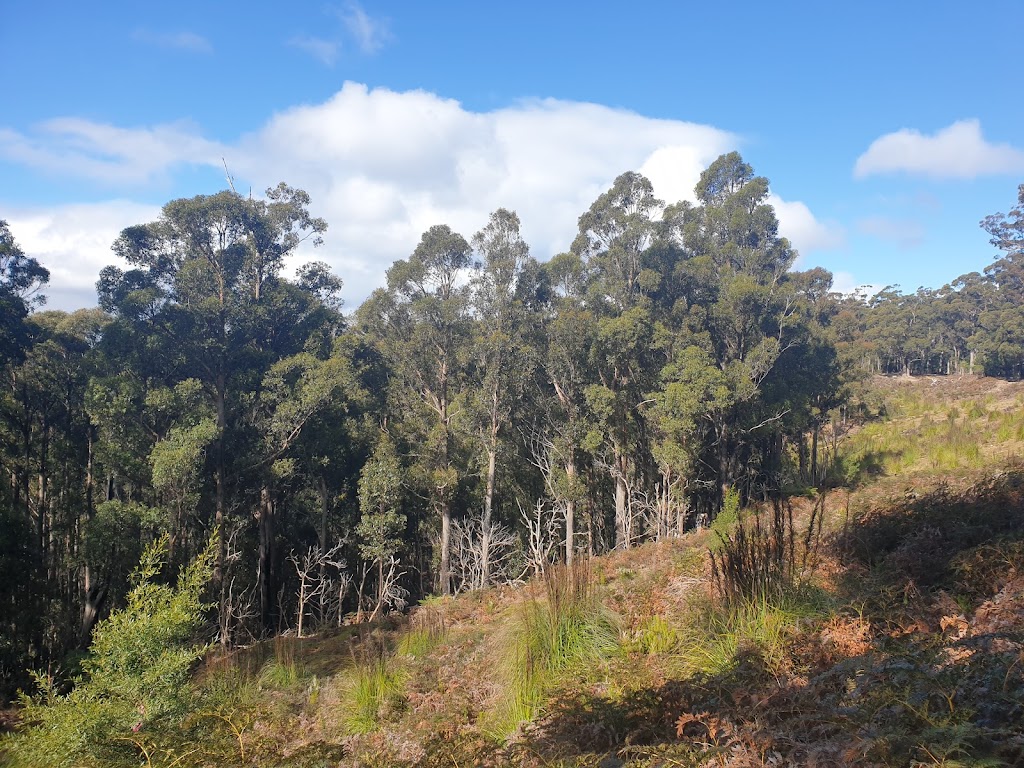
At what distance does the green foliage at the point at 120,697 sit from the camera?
396 cm

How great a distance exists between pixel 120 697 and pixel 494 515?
2028 cm

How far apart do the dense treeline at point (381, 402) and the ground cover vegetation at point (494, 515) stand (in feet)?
0.39

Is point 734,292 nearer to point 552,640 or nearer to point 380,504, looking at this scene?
point 380,504

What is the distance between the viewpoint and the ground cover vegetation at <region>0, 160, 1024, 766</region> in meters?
3.60

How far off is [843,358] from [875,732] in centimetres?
2262

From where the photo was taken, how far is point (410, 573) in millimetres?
24516

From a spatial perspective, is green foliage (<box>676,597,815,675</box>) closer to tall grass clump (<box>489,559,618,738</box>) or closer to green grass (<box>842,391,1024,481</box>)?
tall grass clump (<box>489,559,618,738</box>)

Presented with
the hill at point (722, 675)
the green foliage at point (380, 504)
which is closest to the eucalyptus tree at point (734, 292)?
the green foliage at point (380, 504)

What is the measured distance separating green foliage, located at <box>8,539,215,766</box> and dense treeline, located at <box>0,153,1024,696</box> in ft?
33.1

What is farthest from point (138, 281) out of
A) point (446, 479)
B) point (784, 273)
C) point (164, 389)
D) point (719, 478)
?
point (784, 273)

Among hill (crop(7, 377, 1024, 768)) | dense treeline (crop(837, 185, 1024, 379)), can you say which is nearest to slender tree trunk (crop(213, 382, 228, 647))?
hill (crop(7, 377, 1024, 768))

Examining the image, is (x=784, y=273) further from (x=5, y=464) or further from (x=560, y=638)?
(x=5, y=464)

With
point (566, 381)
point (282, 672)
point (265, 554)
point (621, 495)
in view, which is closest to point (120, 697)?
point (282, 672)

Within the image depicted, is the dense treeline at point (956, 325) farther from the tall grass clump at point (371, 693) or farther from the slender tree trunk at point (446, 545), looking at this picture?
the tall grass clump at point (371, 693)
